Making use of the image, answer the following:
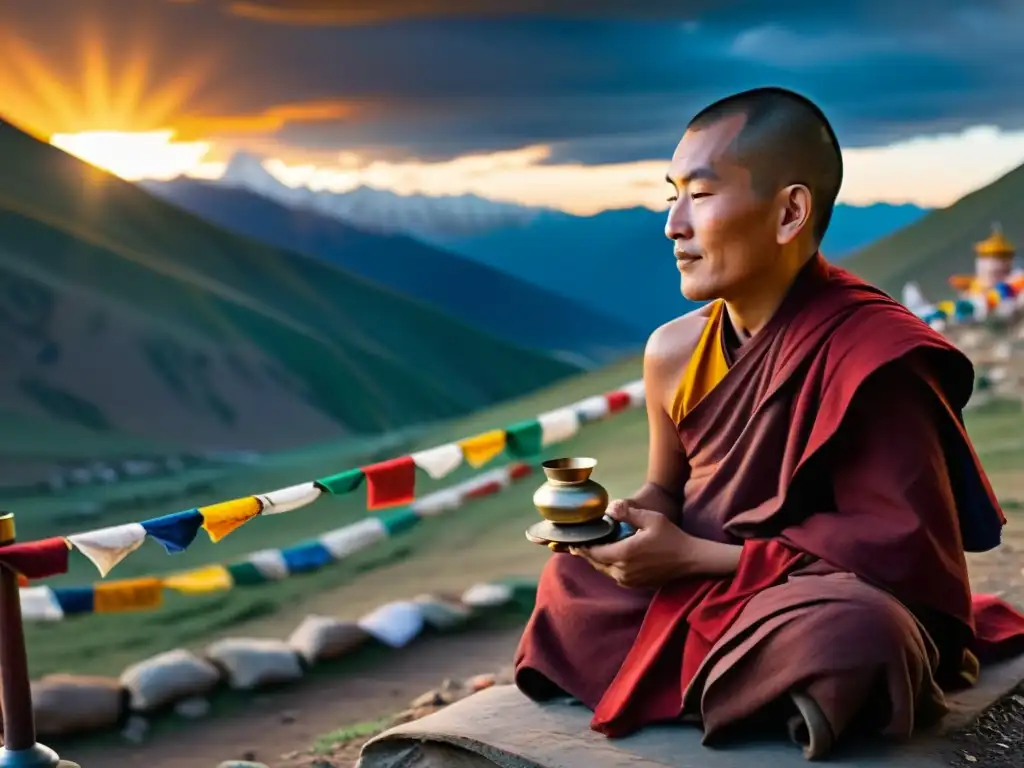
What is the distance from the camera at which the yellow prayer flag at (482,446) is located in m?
4.23

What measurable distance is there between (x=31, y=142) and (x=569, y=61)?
362cm

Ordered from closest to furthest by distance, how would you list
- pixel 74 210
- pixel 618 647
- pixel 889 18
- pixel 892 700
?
pixel 892 700 < pixel 618 647 < pixel 74 210 < pixel 889 18

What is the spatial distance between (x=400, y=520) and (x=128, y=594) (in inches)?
95.3

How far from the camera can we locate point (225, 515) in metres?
3.25

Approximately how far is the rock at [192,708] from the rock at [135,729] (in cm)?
13

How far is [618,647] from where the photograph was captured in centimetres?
260

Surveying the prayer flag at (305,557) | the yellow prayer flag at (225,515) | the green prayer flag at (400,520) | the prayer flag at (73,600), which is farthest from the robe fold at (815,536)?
the green prayer flag at (400,520)

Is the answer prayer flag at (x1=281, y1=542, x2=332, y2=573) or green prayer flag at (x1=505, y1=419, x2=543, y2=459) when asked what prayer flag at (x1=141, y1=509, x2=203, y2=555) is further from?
prayer flag at (x1=281, y1=542, x2=332, y2=573)

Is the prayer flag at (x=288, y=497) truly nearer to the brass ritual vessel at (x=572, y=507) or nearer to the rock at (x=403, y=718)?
the rock at (x=403, y=718)

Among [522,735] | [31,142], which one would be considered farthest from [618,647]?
[31,142]

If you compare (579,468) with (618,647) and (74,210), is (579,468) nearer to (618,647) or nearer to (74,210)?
(618,647)

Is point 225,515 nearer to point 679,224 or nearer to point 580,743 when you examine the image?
point 580,743

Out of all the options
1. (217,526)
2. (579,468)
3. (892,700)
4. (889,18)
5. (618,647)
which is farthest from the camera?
(889,18)

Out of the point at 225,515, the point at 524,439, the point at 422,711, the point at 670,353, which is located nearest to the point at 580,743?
the point at 670,353
